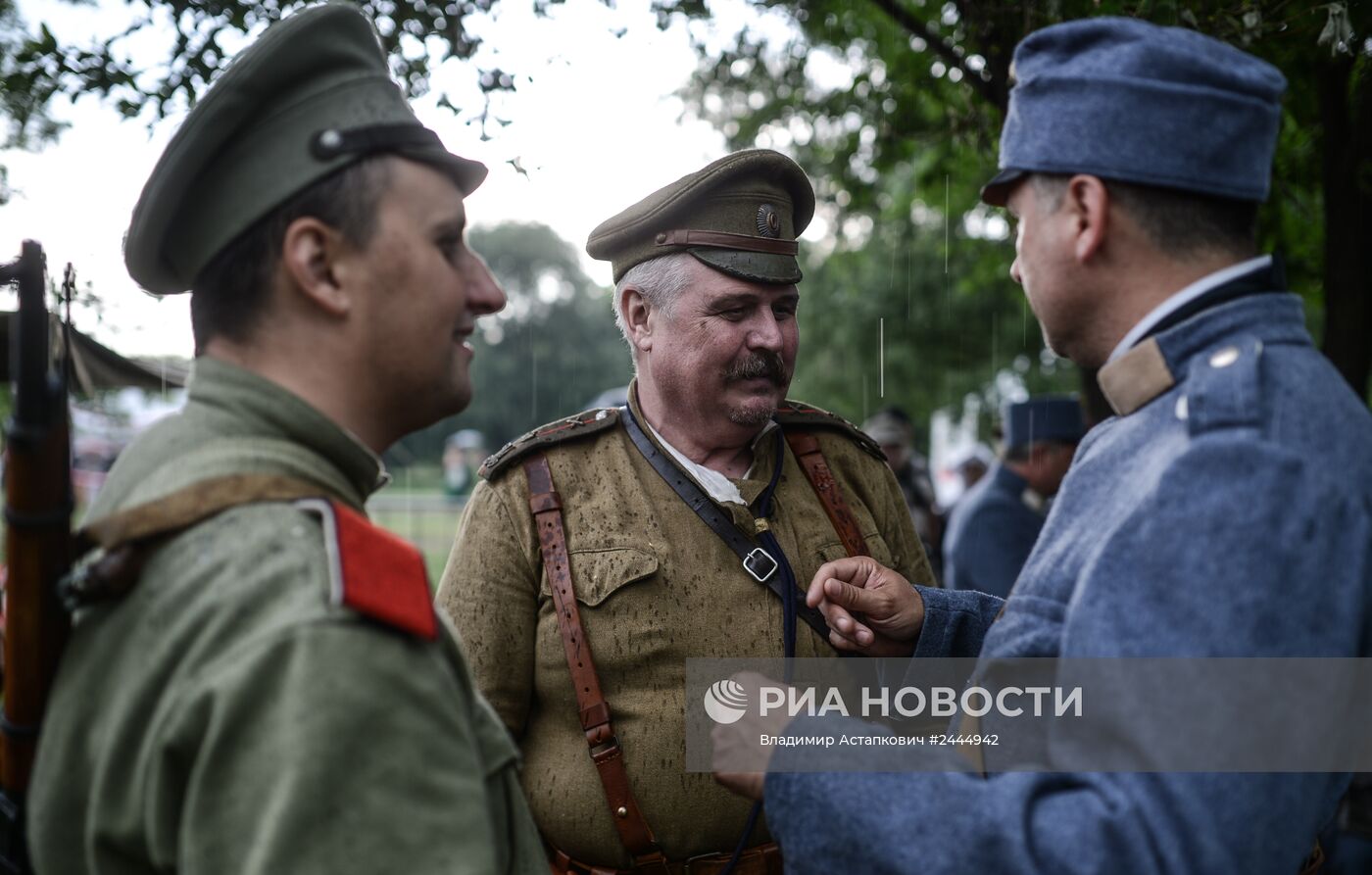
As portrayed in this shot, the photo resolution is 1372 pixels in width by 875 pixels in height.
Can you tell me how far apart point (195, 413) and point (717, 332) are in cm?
170

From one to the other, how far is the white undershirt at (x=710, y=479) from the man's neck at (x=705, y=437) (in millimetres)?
26

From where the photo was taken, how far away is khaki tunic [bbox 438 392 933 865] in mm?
2641

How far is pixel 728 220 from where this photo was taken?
10.1 ft

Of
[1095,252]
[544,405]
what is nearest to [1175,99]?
[1095,252]

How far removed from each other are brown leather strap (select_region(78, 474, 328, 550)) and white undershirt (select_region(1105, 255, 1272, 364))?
4.37 ft

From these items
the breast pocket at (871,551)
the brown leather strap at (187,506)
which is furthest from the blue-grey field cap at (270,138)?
the breast pocket at (871,551)

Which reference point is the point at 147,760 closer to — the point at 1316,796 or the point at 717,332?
the point at 1316,796

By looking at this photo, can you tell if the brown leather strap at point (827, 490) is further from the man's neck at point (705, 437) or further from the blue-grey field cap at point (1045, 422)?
the blue-grey field cap at point (1045, 422)

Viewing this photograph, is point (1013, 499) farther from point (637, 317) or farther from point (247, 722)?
point (247, 722)

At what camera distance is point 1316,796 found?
151 centimetres

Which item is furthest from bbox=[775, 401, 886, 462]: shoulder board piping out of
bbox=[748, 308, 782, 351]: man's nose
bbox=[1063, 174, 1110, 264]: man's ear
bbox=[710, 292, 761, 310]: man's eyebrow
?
bbox=[1063, 174, 1110, 264]: man's ear

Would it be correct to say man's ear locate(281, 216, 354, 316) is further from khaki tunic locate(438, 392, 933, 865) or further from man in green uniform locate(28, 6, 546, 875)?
khaki tunic locate(438, 392, 933, 865)

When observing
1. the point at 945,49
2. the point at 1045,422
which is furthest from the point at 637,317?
the point at 1045,422

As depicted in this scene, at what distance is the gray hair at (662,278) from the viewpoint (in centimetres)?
308
